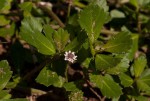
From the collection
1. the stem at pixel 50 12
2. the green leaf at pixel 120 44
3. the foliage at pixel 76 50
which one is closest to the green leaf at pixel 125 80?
the foliage at pixel 76 50

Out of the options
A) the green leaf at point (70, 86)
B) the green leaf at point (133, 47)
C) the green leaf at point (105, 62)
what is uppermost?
the green leaf at point (105, 62)

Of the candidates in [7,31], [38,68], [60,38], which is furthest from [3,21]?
[60,38]

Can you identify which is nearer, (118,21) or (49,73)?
(49,73)

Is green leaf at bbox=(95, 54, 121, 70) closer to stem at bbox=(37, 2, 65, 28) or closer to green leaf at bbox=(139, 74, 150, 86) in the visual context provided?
green leaf at bbox=(139, 74, 150, 86)

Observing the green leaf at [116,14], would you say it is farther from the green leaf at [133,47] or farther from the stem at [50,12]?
the stem at [50,12]

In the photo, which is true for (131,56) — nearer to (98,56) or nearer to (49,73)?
(98,56)

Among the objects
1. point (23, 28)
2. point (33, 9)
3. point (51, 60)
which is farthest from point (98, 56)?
point (33, 9)
